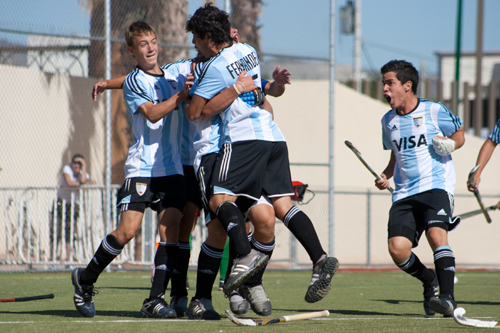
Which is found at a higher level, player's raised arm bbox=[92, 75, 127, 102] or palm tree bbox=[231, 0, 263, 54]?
palm tree bbox=[231, 0, 263, 54]

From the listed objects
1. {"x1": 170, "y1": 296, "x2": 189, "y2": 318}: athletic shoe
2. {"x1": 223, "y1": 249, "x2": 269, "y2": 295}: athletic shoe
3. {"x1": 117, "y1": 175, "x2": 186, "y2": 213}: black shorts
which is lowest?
{"x1": 170, "y1": 296, "x2": 189, "y2": 318}: athletic shoe

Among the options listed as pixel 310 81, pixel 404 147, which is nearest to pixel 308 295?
pixel 404 147

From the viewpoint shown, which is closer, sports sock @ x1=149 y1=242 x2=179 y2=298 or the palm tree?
sports sock @ x1=149 y1=242 x2=179 y2=298

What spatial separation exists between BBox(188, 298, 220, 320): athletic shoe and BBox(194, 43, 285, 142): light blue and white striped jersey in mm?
1172

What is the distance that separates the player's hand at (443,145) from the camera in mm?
5359

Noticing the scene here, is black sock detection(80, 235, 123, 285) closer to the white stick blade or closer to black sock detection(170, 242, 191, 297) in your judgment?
black sock detection(170, 242, 191, 297)

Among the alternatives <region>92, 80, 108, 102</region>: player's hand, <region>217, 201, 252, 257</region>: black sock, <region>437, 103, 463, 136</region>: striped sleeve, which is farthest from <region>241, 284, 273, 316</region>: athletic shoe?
<region>437, 103, 463, 136</region>: striped sleeve

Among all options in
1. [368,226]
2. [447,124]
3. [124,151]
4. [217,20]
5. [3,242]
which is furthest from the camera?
[368,226]

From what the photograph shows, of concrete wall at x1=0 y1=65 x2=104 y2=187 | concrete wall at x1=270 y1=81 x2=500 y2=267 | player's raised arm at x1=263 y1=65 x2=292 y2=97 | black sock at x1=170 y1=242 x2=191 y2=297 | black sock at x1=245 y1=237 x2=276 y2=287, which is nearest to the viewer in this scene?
black sock at x1=245 y1=237 x2=276 y2=287

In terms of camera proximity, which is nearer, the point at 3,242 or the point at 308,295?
the point at 308,295

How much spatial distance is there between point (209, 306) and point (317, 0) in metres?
9.09

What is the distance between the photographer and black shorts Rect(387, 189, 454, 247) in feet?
17.7

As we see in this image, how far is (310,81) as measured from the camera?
14.8 metres

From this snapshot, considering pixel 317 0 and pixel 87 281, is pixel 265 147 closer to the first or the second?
pixel 87 281
